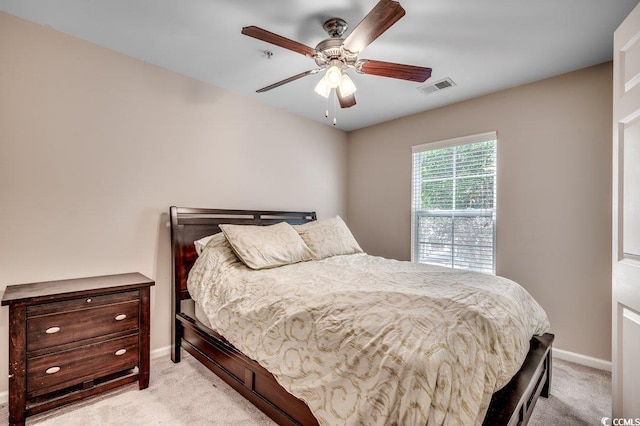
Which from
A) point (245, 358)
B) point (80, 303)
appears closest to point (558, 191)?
point (245, 358)

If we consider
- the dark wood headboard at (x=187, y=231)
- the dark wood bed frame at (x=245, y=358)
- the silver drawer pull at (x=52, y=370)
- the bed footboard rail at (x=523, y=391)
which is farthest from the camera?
the dark wood headboard at (x=187, y=231)

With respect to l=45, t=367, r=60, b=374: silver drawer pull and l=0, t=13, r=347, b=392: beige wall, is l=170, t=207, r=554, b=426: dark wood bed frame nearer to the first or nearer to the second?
l=0, t=13, r=347, b=392: beige wall

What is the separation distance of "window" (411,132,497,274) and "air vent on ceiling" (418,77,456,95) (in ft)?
2.11

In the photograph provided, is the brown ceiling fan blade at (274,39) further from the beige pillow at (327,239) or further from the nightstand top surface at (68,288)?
the nightstand top surface at (68,288)

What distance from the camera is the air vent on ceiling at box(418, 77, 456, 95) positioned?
2.86 m

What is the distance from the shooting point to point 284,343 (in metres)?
1.52

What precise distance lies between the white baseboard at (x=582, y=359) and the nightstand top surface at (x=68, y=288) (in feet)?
11.2

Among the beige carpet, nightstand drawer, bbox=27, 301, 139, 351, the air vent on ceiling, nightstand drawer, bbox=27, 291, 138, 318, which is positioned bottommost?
the beige carpet

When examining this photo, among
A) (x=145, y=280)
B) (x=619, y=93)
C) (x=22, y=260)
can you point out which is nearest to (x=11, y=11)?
(x=22, y=260)

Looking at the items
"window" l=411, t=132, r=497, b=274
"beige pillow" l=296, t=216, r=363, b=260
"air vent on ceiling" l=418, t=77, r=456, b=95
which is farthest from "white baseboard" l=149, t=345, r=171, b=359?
"air vent on ceiling" l=418, t=77, r=456, b=95

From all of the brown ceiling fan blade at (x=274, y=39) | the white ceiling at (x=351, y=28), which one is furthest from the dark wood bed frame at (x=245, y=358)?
the brown ceiling fan blade at (x=274, y=39)

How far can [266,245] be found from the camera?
2.48m

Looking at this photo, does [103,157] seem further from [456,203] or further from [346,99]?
[456,203]

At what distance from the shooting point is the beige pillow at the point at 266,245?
7.73 feet
